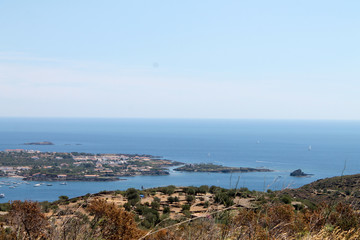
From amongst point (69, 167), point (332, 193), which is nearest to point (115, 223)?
point (332, 193)

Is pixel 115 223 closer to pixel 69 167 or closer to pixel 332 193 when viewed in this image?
pixel 332 193

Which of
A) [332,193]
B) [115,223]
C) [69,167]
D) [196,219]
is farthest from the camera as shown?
[69,167]

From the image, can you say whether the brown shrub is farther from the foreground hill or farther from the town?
the town

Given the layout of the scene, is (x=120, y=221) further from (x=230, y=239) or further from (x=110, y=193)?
(x=110, y=193)

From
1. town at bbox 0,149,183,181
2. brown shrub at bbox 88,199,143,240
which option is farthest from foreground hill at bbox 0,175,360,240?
town at bbox 0,149,183,181

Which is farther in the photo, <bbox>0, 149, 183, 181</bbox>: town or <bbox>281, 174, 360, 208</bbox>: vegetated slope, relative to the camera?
<bbox>0, 149, 183, 181</bbox>: town

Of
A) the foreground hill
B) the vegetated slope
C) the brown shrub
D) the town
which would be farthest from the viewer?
the town

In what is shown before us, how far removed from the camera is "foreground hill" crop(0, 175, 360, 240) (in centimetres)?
323

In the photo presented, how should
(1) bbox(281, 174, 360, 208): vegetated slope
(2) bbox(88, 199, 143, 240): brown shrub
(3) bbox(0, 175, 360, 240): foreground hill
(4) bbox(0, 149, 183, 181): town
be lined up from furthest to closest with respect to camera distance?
(4) bbox(0, 149, 183, 181): town
(2) bbox(88, 199, 143, 240): brown shrub
(1) bbox(281, 174, 360, 208): vegetated slope
(3) bbox(0, 175, 360, 240): foreground hill

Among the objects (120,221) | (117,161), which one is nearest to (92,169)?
(117,161)

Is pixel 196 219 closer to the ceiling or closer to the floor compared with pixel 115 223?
closer to the ceiling

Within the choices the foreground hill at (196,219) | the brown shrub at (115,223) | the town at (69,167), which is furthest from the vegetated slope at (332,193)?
the town at (69,167)

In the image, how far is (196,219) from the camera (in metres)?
5.28

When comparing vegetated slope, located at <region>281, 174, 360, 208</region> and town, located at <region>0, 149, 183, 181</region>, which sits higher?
vegetated slope, located at <region>281, 174, 360, 208</region>
